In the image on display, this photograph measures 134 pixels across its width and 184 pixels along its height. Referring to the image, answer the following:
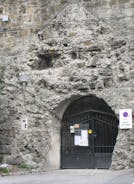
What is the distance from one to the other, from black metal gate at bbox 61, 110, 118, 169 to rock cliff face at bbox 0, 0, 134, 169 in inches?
14.0

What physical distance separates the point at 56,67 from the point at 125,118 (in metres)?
2.75

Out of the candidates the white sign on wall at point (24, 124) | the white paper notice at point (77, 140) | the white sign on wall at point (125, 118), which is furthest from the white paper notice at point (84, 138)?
the white sign on wall at point (24, 124)

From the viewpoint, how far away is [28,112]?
41.8 ft

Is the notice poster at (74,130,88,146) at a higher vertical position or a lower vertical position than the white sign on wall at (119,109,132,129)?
lower

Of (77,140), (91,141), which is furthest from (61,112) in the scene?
(91,141)

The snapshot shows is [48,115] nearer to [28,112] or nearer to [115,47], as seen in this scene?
[28,112]

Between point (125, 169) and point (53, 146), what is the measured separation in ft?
7.93

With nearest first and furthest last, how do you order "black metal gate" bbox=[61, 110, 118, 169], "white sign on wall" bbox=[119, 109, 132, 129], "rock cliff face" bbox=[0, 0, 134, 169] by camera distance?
1. "white sign on wall" bbox=[119, 109, 132, 129]
2. "rock cliff face" bbox=[0, 0, 134, 169]
3. "black metal gate" bbox=[61, 110, 118, 169]

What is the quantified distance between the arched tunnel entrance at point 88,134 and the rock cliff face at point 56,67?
310 millimetres

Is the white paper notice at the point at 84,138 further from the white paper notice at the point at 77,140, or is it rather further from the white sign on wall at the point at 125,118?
the white sign on wall at the point at 125,118

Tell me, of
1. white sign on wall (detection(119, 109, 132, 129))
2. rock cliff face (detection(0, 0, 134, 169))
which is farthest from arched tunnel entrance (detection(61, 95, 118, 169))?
white sign on wall (detection(119, 109, 132, 129))

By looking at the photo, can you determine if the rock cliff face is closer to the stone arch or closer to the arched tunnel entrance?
the stone arch

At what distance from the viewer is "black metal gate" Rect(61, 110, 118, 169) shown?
1217 centimetres

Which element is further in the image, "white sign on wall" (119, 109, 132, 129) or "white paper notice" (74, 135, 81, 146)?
"white paper notice" (74, 135, 81, 146)
